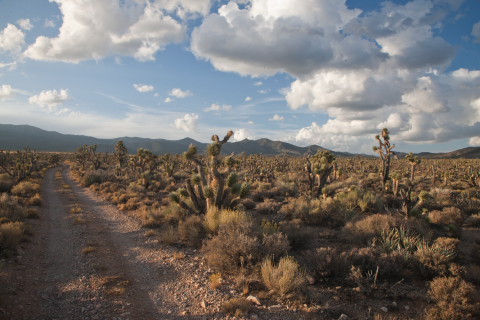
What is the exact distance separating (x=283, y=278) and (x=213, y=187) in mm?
5836

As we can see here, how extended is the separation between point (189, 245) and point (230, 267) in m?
2.59

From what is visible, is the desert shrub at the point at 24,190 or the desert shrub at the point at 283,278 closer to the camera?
the desert shrub at the point at 283,278

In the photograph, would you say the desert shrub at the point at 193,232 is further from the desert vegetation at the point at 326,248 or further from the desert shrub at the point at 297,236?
the desert shrub at the point at 297,236

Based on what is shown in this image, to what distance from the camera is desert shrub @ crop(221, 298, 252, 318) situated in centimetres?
446

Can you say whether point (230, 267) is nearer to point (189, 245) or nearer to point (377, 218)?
point (189, 245)

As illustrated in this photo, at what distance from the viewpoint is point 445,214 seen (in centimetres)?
1016

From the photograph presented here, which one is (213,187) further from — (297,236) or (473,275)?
(473,275)

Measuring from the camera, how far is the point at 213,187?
1015 cm

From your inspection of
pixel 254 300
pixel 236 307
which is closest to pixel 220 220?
pixel 254 300

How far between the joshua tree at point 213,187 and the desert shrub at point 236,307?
206 inches

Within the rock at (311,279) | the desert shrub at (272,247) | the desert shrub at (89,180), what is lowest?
the desert shrub at (89,180)

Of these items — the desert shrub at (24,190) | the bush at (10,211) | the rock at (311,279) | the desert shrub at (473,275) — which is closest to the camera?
the desert shrub at (473,275)

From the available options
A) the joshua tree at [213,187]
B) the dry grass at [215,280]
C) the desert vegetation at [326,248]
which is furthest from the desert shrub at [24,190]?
the dry grass at [215,280]

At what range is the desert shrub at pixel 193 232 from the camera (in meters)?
7.86
